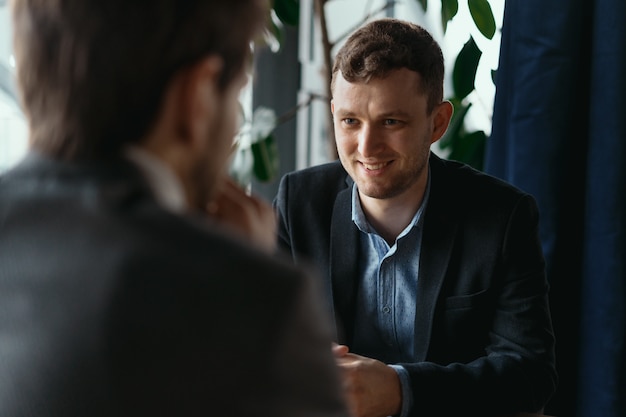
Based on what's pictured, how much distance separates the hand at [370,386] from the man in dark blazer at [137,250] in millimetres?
671

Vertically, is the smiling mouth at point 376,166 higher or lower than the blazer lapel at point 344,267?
higher

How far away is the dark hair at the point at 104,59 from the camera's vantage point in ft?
2.02

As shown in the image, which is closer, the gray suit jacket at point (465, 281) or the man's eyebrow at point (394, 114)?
the gray suit jacket at point (465, 281)

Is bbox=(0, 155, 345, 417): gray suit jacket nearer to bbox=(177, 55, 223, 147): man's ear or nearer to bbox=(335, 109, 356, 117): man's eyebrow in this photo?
bbox=(177, 55, 223, 147): man's ear

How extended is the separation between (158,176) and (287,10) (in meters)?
1.57

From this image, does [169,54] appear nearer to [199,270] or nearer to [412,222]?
[199,270]

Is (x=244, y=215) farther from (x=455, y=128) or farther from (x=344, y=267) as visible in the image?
(x=455, y=128)

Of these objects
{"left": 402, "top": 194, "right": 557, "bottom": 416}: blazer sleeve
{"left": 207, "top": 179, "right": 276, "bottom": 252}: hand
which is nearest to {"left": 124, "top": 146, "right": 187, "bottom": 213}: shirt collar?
{"left": 207, "top": 179, "right": 276, "bottom": 252}: hand

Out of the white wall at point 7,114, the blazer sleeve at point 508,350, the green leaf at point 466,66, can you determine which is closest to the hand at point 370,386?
the blazer sleeve at point 508,350

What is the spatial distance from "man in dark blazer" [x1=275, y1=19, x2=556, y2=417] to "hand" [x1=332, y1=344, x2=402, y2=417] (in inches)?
8.0

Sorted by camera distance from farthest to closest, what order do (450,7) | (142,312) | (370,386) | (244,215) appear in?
(450,7) → (370,386) → (244,215) → (142,312)

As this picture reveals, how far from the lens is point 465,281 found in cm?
166

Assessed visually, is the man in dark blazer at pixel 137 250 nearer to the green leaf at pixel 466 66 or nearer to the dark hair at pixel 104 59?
the dark hair at pixel 104 59

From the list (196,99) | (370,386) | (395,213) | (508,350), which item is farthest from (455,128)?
(196,99)
